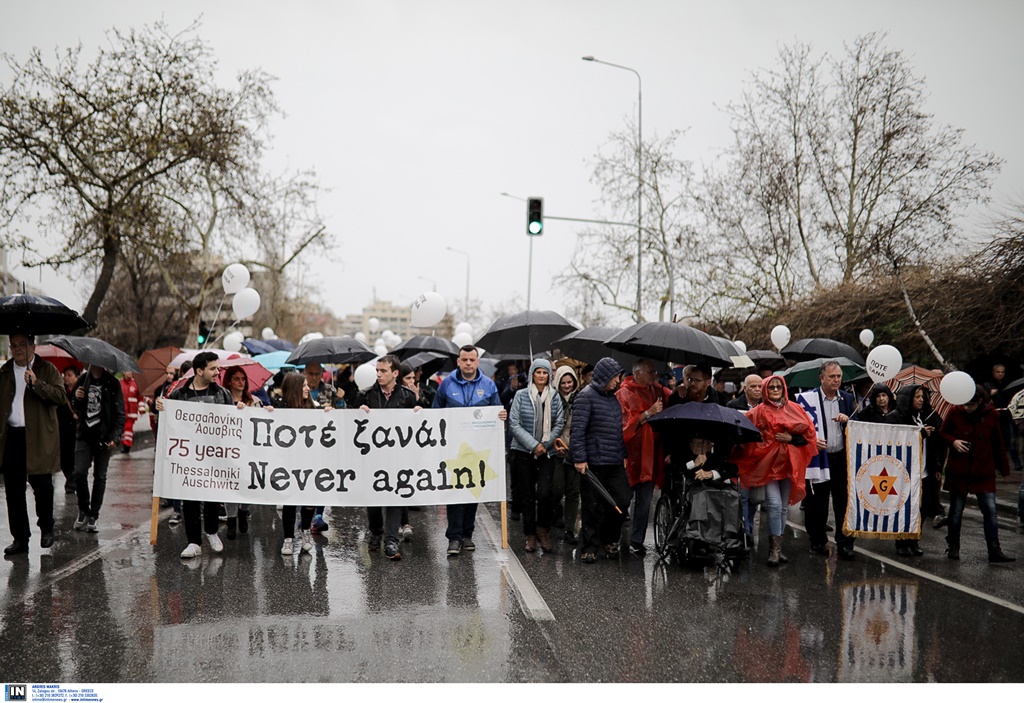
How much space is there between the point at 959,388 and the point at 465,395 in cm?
484

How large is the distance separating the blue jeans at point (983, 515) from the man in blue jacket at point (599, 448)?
3374 millimetres

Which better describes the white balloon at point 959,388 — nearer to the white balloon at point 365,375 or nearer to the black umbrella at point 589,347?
the black umbrella at point 589,347

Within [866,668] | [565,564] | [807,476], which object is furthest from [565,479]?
[866,668]

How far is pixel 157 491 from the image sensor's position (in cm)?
805

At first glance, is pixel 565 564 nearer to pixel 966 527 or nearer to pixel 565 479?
pixel 565 479

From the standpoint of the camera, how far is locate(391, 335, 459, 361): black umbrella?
15914 mm

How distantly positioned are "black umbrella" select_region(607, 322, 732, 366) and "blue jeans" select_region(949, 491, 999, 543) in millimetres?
2728

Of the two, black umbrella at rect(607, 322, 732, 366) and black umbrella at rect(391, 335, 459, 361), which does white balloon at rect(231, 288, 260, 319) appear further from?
black umbrella at rect(607, 322, 732, 366)

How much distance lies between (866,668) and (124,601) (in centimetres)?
506

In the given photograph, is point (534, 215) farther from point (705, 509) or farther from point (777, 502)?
point (705, 509)

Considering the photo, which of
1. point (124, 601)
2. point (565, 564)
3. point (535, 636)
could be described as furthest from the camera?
point (565, 564)

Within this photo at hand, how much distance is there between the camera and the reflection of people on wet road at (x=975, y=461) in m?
8.51
